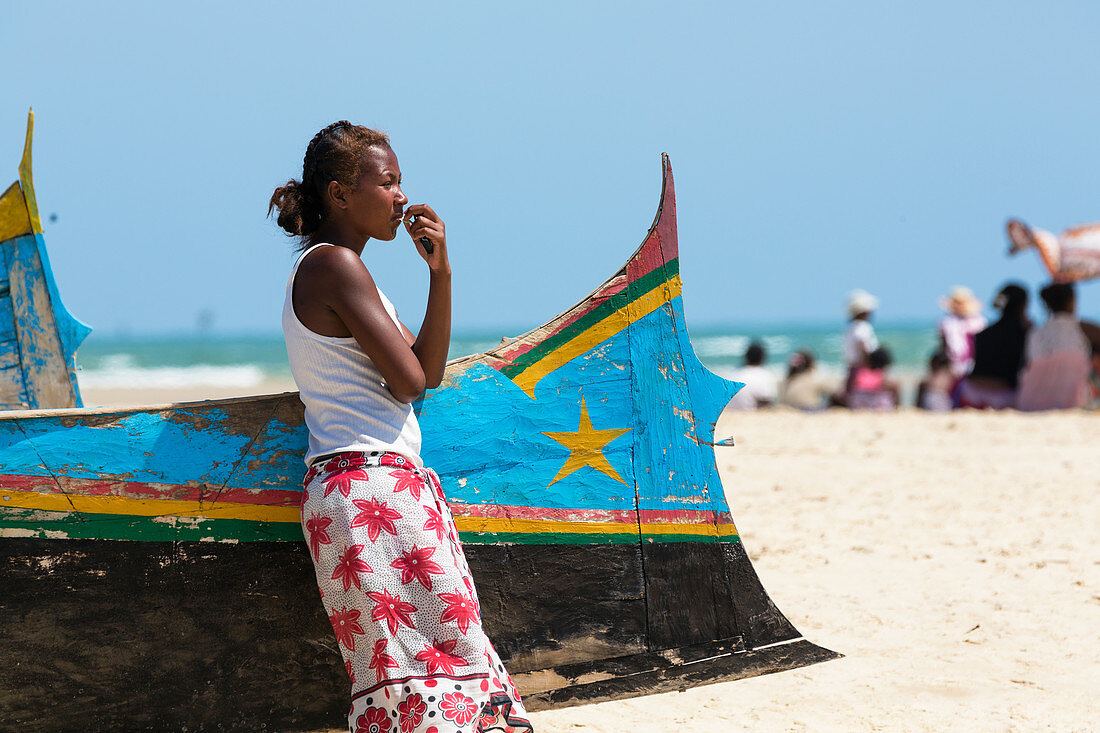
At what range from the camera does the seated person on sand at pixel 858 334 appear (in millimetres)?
9805

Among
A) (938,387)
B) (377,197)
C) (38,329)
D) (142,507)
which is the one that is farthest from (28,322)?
(938,387)

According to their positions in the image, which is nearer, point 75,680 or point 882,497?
point 75,680

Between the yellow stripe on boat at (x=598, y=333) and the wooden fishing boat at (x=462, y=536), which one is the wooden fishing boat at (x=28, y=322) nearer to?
the wooden fishing boat at (x=462, y=536)

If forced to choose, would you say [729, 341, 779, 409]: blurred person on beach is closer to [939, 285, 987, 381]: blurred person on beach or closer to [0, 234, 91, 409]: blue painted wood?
[939, 285, 987, 381]: blurred person on beach

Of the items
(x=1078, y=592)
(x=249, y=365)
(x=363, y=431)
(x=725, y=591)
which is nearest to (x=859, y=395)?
(x=1078, y=592)

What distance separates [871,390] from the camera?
9.91 m

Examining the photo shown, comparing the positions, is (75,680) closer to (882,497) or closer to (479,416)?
(479,416)

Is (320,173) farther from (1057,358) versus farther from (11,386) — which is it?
(1057,358)

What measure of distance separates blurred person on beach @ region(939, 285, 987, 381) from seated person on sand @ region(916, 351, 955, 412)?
0.33m

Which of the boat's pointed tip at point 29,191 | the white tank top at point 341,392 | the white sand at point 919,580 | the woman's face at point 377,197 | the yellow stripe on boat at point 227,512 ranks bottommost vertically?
the white sand at point 919,580

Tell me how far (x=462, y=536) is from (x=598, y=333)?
0.65 meters

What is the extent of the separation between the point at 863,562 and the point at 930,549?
0.42m

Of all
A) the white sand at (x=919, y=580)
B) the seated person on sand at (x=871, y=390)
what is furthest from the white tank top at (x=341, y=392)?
the seated person on sand at (x=871, y=390)

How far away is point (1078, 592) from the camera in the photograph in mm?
3793
